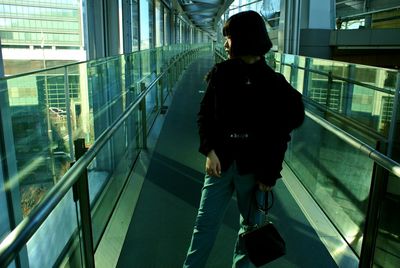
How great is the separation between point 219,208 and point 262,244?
24cm

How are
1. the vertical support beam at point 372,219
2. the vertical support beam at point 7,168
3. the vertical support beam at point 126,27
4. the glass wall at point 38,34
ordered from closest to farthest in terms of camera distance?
the vertical support beam at point 7,168 < the vertical support beam at point 372,219 < the glass wall at point 38,34 < the vertical support beam at point 126,27

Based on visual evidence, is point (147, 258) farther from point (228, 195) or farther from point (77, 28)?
point (77, 28)

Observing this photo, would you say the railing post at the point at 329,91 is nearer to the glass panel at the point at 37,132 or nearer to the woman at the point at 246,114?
the woman at the point at 246,114

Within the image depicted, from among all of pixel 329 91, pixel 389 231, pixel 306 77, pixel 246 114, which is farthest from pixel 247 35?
pixel 306 77

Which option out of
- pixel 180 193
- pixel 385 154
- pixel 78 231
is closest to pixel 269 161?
pixel 385 154

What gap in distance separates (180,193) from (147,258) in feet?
Result: 3.25

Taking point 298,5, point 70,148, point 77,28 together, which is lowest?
point 70,148

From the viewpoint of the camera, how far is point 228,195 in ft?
5.78

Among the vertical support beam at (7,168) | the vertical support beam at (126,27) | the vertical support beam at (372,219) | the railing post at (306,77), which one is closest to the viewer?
the vertical support beam at (7,168)

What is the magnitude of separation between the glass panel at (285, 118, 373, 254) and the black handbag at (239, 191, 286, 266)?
81 centimetres

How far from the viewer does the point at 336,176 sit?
3.02m

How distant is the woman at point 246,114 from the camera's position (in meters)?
1.61

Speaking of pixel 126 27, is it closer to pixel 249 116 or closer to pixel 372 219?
pixel 249 116

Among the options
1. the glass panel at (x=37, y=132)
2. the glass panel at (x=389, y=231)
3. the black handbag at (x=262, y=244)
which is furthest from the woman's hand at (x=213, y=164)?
the glass panel at (x=389, y=231)
